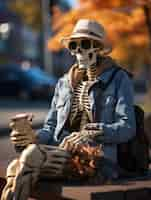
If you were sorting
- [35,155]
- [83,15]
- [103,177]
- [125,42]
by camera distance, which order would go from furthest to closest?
[125,42] < [83,15] < [103,177] < [35,155]

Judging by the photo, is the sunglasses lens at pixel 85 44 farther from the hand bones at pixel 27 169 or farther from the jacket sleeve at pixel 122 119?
the hand bones at pixel 27 169

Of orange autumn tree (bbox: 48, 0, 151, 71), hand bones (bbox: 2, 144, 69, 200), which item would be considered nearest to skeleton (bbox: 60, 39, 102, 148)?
hand bones (bbox: 2, 144, 69, 200)

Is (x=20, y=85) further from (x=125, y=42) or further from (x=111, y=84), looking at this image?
(x=111, y=84)

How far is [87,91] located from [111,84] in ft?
0.55

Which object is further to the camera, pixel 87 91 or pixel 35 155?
pixel 87 91

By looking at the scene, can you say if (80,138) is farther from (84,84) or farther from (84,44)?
(84,44)

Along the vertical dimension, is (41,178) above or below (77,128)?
below

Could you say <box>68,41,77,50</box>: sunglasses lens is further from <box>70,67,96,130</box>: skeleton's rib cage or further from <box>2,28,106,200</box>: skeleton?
<box>70,67,96,130</box>: skeleton's rib cage

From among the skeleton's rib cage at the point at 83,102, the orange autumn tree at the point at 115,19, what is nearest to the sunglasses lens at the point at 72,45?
the skeleton's rib cage at the point at 83,102

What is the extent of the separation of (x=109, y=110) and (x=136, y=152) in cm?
37

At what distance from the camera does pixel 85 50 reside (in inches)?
186

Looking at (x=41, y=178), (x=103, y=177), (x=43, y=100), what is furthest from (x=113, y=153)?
(x=43, y=100)

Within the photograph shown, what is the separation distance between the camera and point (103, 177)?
448 cm

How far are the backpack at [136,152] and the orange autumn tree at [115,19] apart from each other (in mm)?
9243
